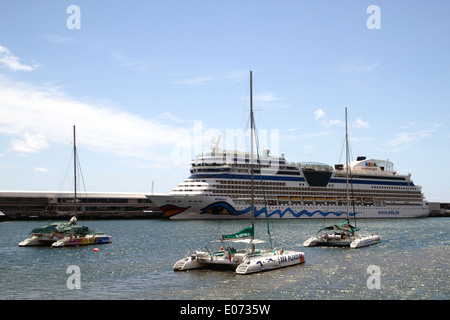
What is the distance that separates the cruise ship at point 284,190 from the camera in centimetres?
7819

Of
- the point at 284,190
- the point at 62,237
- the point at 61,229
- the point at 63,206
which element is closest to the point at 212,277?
the point at 62,237

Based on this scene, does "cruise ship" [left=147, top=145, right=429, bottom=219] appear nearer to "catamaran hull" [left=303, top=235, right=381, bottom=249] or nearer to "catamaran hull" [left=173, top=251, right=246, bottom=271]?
"catamaran hull" [left=303, top=235, right=381, bottom=249]

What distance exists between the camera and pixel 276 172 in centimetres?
9075

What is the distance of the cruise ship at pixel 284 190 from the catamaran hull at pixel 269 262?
1458 inches

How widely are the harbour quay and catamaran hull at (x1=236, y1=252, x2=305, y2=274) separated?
73787 mm

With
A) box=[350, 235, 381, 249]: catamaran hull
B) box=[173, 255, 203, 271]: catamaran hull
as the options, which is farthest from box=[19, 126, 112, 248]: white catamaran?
box=[350, 235, 381, 249]: catamaran hull

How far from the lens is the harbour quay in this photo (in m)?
98.6

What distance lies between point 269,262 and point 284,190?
63422mm

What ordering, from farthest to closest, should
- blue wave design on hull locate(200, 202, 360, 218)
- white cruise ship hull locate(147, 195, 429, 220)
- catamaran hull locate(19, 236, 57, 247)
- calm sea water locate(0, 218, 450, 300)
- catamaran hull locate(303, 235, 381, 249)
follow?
blue wave design on hull locate(200, 202, 360, 218), white cruise ship hull locate(147, 195, 429, 220), catamaran hull locate(19, 236, 57, 247), catamaran hull locate(303, 235, 381, 249), calm sea water locate(0, 218, 450, 300)

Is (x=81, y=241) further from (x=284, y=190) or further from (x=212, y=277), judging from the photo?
(x=284, y=190)
